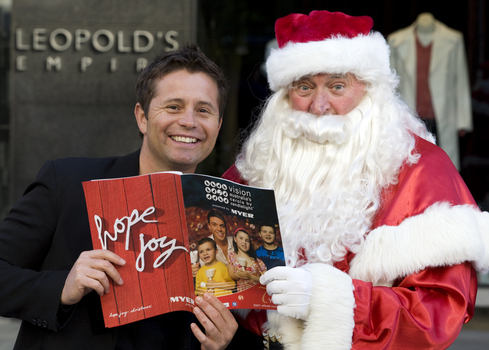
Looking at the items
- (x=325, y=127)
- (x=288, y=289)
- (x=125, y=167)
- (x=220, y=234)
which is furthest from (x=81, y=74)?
(x=288, y=289)

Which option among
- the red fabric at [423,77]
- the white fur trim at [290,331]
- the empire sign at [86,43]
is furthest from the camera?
the red fabric at [423,77]

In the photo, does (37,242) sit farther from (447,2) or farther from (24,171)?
(447,2)

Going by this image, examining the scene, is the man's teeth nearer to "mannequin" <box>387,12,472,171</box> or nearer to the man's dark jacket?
the man's dark jacket

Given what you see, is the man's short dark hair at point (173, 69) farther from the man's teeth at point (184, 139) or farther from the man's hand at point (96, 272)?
the man's hand at point (96, 272)

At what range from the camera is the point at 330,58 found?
7.17ft

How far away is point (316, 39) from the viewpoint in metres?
2.32

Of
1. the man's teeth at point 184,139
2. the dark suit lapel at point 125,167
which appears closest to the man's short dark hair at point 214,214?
the man's teeth at point 184,139

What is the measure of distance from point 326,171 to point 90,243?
3.28 ft

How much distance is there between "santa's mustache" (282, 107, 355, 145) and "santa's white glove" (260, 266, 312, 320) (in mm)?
648

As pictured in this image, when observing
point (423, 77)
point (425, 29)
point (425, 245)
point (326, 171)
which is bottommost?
point (425, 245)

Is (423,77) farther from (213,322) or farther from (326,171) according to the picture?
(213,322)

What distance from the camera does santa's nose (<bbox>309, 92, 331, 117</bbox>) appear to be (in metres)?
2.12

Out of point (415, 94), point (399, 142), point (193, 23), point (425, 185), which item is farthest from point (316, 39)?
point (415, 94)

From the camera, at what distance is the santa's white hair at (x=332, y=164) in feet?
6.65
